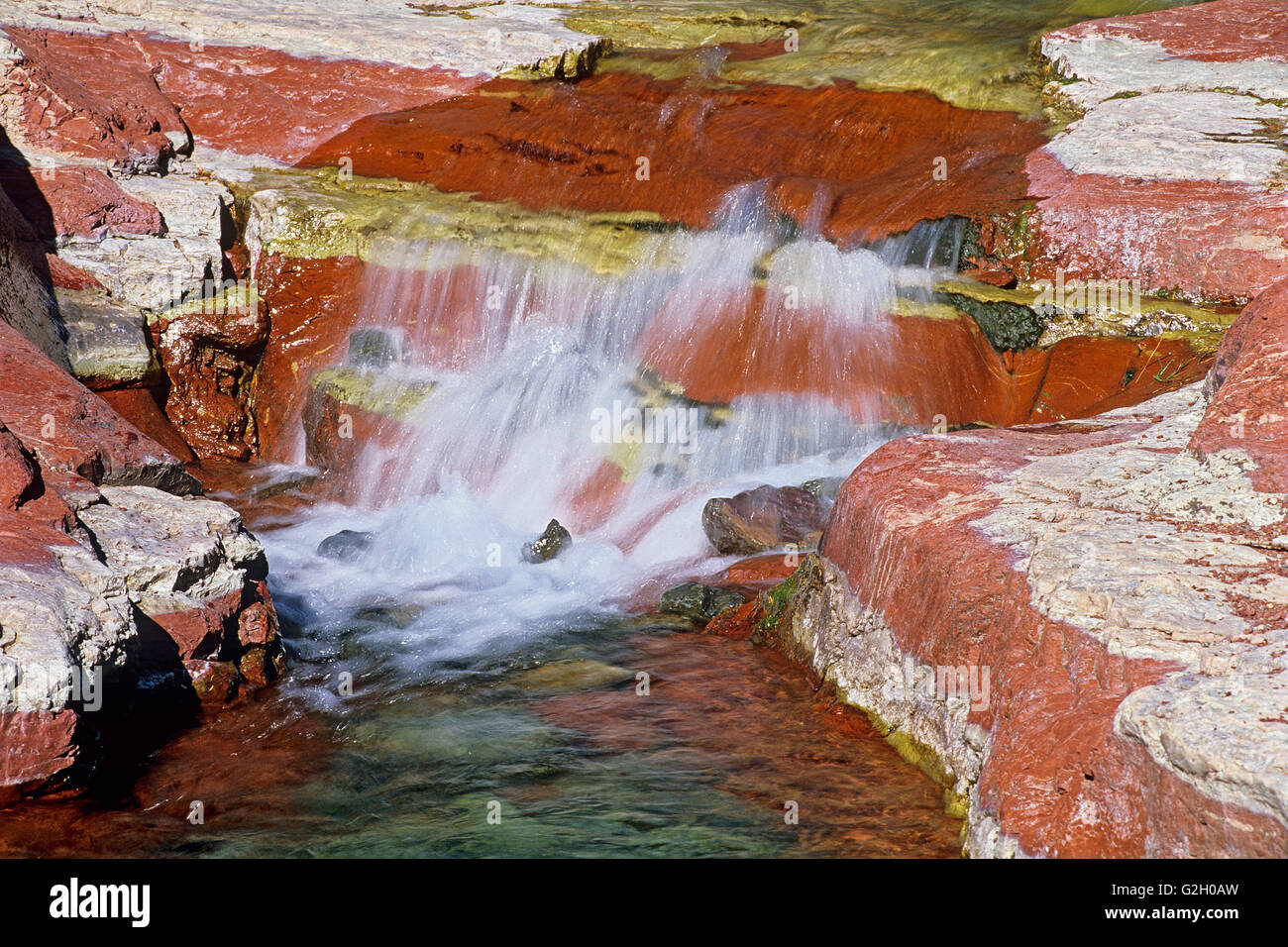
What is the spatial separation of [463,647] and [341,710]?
881 mm

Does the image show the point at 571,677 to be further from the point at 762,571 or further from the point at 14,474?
the point at 14,474

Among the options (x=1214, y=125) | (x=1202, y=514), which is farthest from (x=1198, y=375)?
(x=1202, y=514)

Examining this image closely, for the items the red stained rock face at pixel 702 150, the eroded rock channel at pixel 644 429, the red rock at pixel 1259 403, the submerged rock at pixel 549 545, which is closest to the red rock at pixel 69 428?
the eroded rock channel at pixel 644 429

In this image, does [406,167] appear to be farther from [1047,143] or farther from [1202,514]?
[1202,514]

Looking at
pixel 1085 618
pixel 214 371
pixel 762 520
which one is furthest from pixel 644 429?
pixel 1085 618

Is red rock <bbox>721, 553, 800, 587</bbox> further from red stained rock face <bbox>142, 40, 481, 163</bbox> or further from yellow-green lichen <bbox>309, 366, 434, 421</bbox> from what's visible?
red stained rock face <bbox>142, 40, 481, 163</bbox>

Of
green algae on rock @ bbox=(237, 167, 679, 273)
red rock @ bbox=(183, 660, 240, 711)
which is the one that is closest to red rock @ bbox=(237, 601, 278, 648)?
red rock @ bbox=(183, 660, 240, 711)

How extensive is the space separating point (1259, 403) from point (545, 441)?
4905 millimetres

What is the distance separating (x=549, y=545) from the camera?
23.1ft

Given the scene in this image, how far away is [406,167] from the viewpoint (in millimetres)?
9945

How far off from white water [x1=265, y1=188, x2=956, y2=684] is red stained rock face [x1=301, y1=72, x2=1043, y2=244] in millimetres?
402

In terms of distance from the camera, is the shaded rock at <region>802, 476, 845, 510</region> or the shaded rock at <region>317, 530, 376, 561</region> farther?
the shaded rock at <region>317, 530, 376, 561</region>

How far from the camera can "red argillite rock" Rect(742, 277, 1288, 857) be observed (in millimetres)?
2713

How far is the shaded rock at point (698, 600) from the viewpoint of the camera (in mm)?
5930
